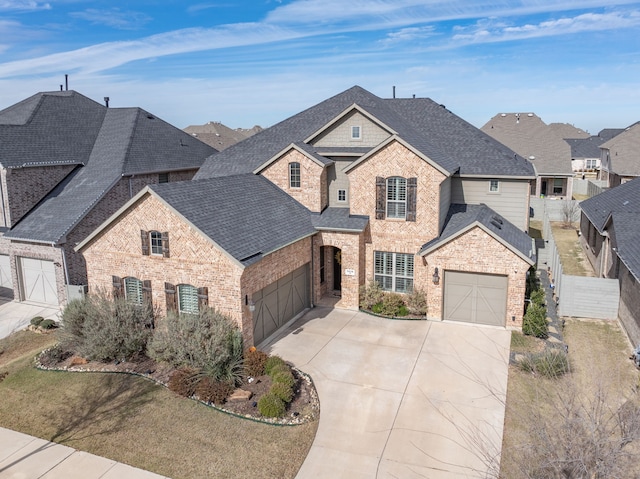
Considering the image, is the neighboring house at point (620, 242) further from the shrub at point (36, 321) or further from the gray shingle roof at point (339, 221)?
the shrub at point (36, 321)

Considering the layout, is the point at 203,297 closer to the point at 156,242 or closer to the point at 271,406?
the point at 156,242

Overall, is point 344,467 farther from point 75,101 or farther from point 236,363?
point 75,101

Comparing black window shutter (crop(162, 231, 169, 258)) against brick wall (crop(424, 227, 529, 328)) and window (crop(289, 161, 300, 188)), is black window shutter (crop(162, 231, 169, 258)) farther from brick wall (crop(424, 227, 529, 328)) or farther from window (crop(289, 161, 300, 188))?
brick wall (crop(424, 227, 529, 328))

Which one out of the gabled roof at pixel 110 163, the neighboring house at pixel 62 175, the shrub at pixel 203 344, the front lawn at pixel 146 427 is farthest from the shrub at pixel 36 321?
the shrub at pixel 203 344

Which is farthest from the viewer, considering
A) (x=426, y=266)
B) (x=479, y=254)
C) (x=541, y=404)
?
(x=426, y=266)

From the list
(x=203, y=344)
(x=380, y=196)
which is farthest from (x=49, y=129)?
(x=380, y=196)

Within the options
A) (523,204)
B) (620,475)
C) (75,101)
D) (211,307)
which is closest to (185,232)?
(211,307)
